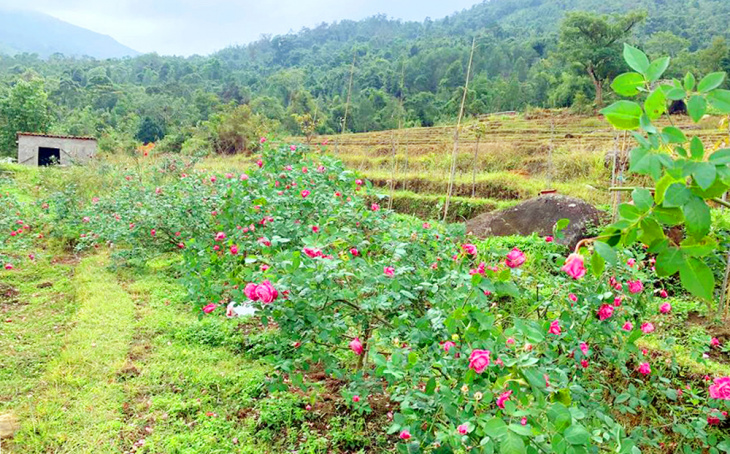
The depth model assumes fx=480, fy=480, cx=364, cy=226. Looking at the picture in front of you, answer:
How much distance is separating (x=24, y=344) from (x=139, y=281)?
4.72 feet

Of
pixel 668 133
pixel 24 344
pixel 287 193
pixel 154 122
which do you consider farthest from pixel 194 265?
pixel 154 122

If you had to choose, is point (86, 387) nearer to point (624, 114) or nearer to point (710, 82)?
point (624, 114)

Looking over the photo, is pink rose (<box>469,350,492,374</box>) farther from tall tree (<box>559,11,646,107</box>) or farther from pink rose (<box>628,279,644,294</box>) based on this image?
tall tree (<box>559,11,646,107</box>)

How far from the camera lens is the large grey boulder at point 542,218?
5.58 m

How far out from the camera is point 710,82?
2.22ft

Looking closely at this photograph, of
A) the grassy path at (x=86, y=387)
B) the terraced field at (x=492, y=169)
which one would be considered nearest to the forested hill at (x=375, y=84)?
the terraced field at (x=492, y=169)

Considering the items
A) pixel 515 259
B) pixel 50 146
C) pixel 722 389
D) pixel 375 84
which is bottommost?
pixel 722 389

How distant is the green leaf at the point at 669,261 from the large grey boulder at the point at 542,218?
4.91 meters

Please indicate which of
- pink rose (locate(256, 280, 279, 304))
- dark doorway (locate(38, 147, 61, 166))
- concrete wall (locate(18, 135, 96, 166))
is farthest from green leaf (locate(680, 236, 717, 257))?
dark doorway (locate(38, 147, 61, 166))

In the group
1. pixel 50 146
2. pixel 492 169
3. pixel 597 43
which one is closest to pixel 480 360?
pixel 492 169

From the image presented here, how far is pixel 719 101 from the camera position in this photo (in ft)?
2.23

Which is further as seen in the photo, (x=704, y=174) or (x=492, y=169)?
(x=492, y=169)

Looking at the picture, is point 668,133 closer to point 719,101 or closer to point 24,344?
point 719,101

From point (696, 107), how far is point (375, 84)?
3957 cm
